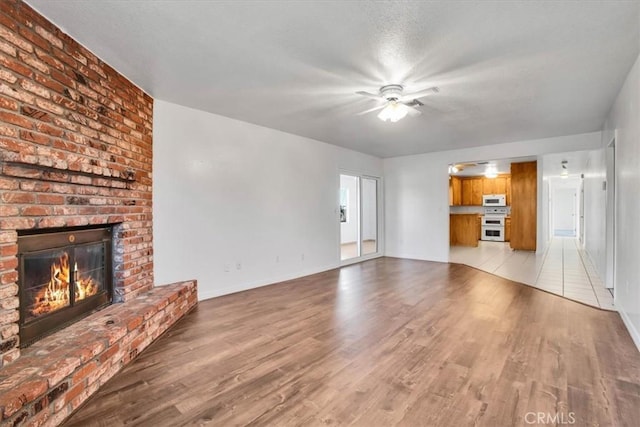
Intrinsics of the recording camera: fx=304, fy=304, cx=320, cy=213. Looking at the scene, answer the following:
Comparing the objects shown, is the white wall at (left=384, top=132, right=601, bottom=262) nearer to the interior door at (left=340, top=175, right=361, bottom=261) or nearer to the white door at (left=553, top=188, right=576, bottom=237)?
the interior door at (left=340, top=175, right=361, bottom=261)

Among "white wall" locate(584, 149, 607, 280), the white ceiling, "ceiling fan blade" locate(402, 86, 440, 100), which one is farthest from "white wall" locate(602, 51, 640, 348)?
"ceiling fan blade" locate(402, 86, 440, 100)

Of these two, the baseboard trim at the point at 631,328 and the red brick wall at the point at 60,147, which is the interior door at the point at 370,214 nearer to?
the baseboard trim at the point at 631,328

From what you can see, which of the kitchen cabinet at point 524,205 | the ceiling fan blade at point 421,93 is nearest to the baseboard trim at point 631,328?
the ceiling fan blade at point 421,93

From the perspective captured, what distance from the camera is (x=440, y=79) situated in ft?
9.54

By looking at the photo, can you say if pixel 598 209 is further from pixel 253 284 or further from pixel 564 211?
pixel 564 211

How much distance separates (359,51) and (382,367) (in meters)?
2.46

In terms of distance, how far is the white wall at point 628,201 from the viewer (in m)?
2.60

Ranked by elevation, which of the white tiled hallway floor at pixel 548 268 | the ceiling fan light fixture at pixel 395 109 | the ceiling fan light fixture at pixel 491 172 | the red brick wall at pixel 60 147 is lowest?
the white tiled hallway floor at pixel 548 268

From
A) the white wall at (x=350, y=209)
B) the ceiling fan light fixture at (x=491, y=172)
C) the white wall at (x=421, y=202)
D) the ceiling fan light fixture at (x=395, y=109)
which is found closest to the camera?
the ceiling fan light fixture at (x=395, y=109)

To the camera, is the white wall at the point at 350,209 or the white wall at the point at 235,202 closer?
the white wall at the point at 235,202

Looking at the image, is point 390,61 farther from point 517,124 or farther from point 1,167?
point 517,124

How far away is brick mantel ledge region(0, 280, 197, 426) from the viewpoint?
152 centimetres

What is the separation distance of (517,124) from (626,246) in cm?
225

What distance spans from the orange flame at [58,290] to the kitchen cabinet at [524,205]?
30.2 ft
